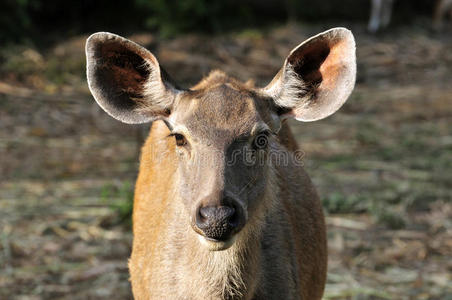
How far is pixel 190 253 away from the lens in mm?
4234

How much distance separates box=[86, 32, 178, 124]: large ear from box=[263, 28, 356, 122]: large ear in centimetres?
72

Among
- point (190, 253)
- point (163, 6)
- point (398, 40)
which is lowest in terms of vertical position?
point (398, 40)

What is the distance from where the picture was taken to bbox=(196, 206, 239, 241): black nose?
11.6 ft

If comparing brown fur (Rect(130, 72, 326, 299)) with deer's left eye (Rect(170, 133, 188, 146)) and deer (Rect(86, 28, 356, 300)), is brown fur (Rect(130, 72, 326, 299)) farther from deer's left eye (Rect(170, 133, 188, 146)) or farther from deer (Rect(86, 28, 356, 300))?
deer's left eye (Rect(170, 133, 188, 146))

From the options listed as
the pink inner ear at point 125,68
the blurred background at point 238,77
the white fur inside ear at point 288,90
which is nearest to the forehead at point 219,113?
the white fur inside ear at point 288,90

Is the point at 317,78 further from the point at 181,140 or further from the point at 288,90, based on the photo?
the point at 181,140

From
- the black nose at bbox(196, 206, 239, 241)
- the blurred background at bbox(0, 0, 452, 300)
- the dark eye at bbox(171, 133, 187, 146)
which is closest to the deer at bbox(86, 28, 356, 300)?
the dark eye at bbox(171, 133, 187, 146)

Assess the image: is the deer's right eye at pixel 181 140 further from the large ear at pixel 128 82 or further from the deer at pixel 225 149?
the large ear at pixel 128 82

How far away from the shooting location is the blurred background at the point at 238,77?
6.94 meters

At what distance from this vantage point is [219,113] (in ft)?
13.1

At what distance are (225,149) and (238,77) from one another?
27.5ft

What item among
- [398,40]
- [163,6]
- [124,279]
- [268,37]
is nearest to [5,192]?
[124,279]

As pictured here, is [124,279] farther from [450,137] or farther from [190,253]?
[450,137]

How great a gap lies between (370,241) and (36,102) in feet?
21.2
